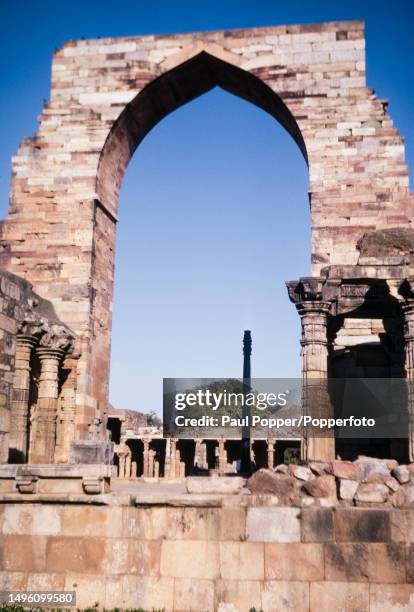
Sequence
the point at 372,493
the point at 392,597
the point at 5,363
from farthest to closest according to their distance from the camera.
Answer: the point at 5,363, the point at 372,493, the point at 392,597

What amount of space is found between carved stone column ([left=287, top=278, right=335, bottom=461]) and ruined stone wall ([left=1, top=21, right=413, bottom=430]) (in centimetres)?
396

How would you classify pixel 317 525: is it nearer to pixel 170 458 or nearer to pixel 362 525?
pixel 362 525

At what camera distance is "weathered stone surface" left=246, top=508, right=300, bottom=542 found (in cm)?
654

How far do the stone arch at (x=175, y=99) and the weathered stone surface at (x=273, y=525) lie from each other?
10.0 meters

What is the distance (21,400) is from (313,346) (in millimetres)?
5667

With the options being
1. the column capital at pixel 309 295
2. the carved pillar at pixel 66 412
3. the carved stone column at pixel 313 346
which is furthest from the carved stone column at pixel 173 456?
the column capital at pixel 309 295

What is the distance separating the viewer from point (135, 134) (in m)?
17.0

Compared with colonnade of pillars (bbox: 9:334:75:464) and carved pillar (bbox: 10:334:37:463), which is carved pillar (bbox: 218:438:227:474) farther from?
carved pillar (bbox: 10:334:37:463)

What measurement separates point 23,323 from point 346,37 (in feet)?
31.3

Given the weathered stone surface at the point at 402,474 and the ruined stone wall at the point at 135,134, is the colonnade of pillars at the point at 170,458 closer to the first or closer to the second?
the ruined stone wall at the point at 135,134

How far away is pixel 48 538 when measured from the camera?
6.92 metres

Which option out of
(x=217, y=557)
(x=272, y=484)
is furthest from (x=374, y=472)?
(x=217, y=557)

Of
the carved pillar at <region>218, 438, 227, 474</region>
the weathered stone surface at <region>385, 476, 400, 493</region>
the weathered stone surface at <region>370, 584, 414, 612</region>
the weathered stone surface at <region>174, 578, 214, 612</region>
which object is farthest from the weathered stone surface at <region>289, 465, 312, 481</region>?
the carved pillar at <region>218, 438, 227, 474</region>

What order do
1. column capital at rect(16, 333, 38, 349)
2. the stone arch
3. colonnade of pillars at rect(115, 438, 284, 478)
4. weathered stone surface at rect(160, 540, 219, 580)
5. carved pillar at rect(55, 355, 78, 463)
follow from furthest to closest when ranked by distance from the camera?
colonnade of pillars at rect(115, 438, 284, 478) → the stone arch → carved pillar at rect(55, 355, 78, 463) → column capital at rect(16, 333, 38, 349) → weathered stone surface at rect(160, 540, 219, 580)
